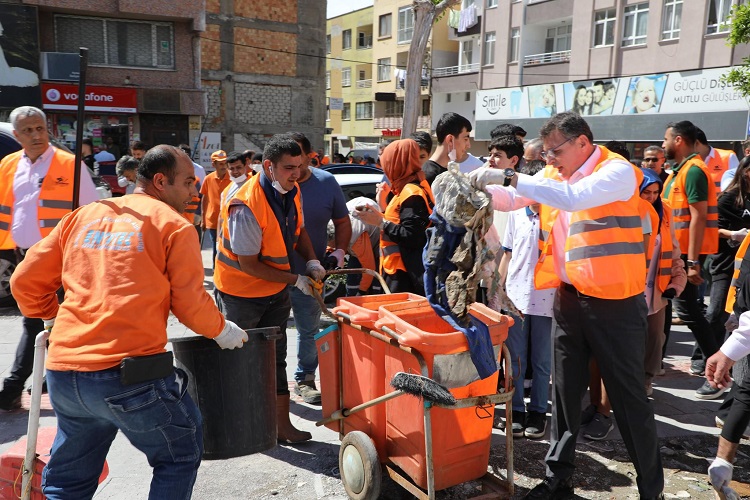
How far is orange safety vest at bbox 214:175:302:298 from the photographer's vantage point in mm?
3887

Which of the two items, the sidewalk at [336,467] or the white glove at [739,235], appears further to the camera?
the white glove at [739,235]

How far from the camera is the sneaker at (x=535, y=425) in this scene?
4.29 m

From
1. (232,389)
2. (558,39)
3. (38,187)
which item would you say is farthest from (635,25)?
(232,389)

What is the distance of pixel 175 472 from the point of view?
2.51 meters

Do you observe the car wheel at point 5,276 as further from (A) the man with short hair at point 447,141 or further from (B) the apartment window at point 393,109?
(B) the apartment window at point 393,109

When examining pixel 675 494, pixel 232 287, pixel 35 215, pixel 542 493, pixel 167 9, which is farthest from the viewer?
pixel 167 9

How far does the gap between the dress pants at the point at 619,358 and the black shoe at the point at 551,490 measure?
22 centimetres

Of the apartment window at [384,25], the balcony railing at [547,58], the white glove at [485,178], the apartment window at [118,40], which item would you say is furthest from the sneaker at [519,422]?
the apartment window at [384,25]

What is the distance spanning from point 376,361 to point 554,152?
4.62ft

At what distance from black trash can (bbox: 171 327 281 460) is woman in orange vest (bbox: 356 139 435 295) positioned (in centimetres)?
126

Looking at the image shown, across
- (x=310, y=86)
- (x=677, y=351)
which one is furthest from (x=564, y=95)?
(x=677, y=351)

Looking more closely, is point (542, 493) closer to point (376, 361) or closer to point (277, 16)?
point (376, 361)

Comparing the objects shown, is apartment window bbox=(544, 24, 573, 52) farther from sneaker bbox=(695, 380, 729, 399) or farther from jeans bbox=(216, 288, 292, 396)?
jeans bbox=(216, 288, 292, 396)

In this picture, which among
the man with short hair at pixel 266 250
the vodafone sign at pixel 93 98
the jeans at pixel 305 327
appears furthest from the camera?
the vodafone sign at pixel 93 98
